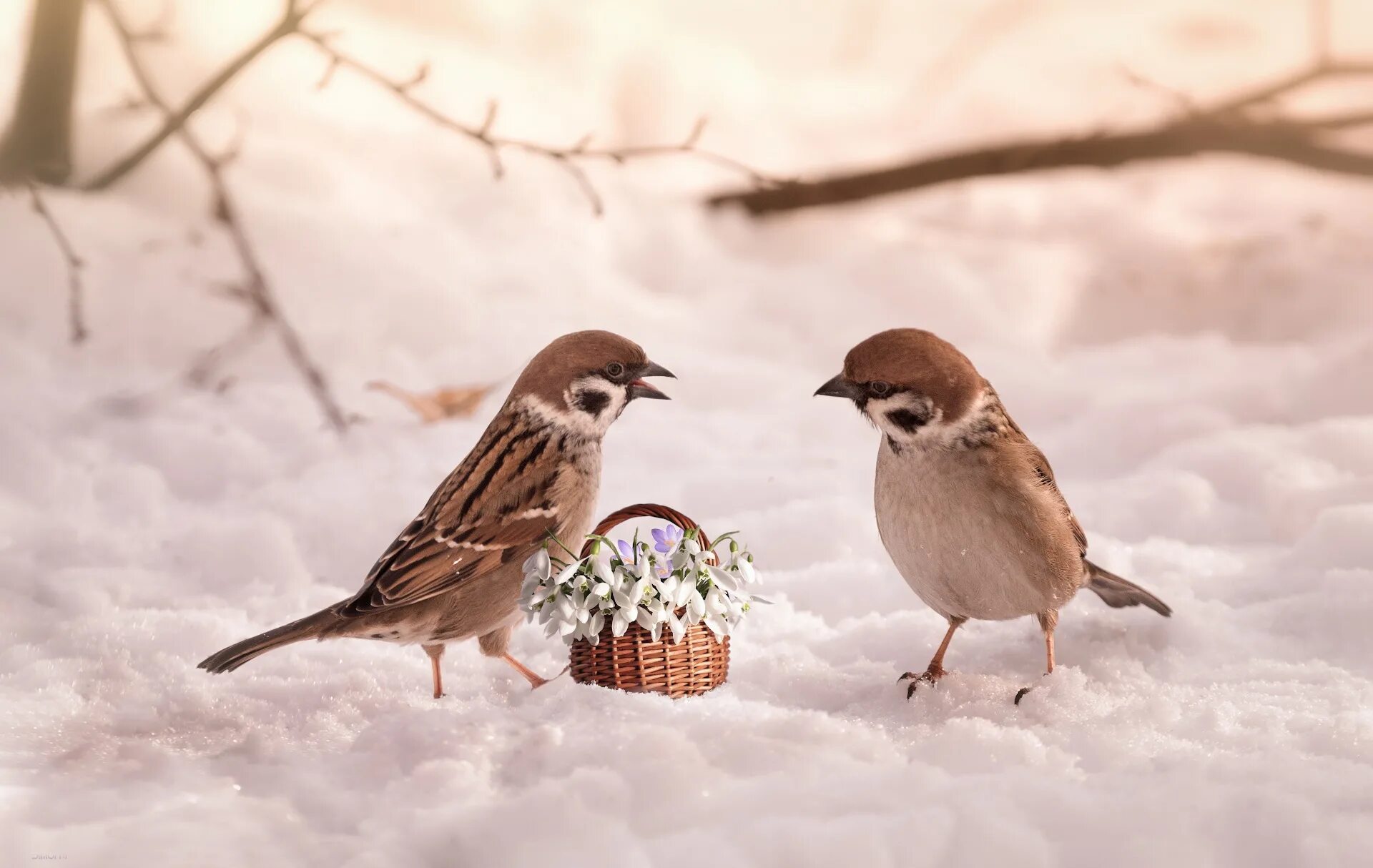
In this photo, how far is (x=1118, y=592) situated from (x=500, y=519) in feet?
4.17

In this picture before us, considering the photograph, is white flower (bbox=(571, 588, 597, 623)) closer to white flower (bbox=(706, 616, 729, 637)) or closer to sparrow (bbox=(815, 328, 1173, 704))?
white flower (bbox=(706, 616, 729, 637))

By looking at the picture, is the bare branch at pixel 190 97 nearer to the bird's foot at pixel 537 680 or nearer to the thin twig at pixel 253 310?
the thin twig at pixel 253 310

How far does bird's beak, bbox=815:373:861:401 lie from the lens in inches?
93.2

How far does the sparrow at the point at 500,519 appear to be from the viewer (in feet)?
7.66

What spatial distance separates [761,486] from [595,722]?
1.19 metres

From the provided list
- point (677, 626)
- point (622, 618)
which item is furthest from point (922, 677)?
point (622, 618)

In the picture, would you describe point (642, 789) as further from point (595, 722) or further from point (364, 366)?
point (364, 366)

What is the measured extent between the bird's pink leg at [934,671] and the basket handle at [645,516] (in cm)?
45

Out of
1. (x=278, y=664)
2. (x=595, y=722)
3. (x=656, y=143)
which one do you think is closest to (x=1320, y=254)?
(x=656, y=143)

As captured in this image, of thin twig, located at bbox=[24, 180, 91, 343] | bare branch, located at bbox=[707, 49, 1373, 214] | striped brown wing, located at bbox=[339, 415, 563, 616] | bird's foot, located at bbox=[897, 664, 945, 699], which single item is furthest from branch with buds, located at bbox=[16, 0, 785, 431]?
bird's foot, located at bbox=[897, 664, 945, 699]

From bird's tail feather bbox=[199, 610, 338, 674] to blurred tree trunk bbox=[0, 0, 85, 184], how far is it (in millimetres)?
1895

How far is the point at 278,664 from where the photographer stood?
Result: 102 inches

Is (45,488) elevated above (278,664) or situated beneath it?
situated beneath

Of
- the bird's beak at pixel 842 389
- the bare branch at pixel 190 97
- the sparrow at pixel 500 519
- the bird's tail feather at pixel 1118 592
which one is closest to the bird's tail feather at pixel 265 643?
the sparrow at pixel 500 519
